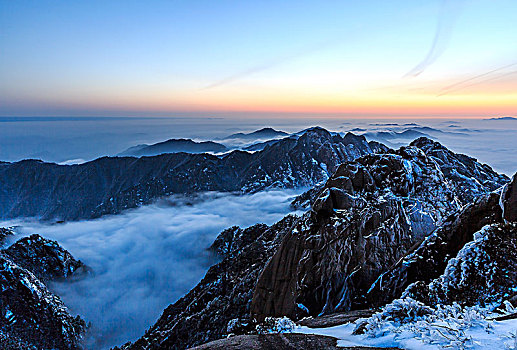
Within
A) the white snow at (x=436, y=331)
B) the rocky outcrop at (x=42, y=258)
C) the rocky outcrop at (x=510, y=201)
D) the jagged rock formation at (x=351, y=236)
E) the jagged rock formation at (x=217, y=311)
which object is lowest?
the rocky outcrop at (x=42, y=258)

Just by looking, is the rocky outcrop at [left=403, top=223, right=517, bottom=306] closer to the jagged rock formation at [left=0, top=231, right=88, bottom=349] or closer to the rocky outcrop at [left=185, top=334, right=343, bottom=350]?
the rocky outcrop at [left=185, top=334, right=343, bottom=350]

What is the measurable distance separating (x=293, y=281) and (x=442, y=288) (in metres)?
14.7

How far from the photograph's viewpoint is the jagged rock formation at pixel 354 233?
21469mm

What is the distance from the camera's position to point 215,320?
35.0 metres

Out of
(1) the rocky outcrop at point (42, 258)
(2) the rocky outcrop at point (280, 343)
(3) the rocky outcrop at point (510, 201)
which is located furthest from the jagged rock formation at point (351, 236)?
(1) the rocky outcrop at point (42, 258)

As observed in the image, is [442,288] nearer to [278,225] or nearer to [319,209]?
[319,209]

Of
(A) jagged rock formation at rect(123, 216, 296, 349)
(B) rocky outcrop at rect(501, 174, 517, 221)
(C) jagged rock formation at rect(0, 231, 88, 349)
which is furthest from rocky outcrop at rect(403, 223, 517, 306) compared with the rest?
(C) jagged rock formation at rect(0, 231, 88, 349)

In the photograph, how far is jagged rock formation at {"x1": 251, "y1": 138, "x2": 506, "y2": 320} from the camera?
21469 mm

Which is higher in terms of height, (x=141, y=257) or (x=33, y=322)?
(x=33, y=322)

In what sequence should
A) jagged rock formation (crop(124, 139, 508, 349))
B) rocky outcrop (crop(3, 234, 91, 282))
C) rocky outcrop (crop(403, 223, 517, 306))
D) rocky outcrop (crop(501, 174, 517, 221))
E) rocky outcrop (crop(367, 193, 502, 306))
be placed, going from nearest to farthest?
rocky outcrop (crop(403, 223, 517, 306)), rocky outcrop (crop(501, 174, 517, 221)), rocky outcrop (crop(367, 193, 502, 306)), jagged rock formation (crop(124, 139, 508, 349)), rocky outcrop (crop(3, 234, 91, 282))

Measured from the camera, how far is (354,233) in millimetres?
23812

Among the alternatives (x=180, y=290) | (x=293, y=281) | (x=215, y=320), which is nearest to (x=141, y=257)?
(x=180, y=290)

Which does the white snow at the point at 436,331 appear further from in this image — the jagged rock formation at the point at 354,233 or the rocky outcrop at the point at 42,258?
the rocky outcrop at the point at 42,258

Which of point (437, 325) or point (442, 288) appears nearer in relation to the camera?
point (437, 325)
